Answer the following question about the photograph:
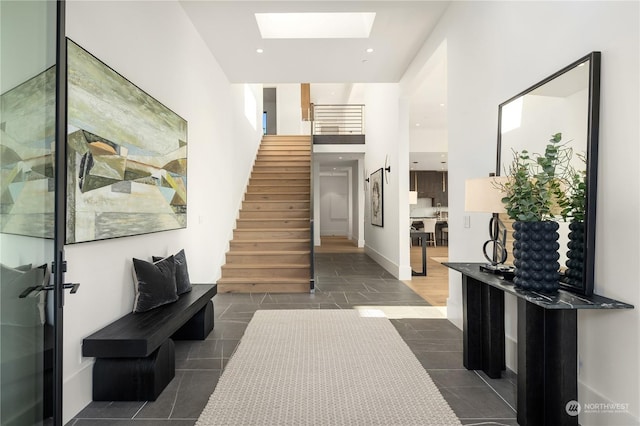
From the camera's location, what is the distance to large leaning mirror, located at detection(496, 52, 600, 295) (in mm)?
1672

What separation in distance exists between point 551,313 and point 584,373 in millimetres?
465

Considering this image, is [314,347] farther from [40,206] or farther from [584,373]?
[40,206]

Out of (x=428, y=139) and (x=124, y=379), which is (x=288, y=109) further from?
(x=124, y=379)

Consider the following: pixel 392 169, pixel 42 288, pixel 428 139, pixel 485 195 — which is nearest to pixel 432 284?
pixel 392 169

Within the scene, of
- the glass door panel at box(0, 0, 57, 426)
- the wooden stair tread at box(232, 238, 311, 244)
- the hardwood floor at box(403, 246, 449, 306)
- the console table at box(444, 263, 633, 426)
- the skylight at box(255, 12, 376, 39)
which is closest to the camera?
the glass door panel at box(0, 0, 57, 426)

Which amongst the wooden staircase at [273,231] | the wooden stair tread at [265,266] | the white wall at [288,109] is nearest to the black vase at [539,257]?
the wooden staircase at [273,231]

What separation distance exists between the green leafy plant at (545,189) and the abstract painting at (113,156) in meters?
2.44

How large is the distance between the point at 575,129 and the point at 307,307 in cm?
315

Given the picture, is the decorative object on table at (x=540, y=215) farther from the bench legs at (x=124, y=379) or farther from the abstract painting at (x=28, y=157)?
the abstract painting at (x=28, y=157)

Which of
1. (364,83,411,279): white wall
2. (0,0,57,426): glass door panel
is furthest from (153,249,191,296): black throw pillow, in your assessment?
(364,83,411,279): white wall

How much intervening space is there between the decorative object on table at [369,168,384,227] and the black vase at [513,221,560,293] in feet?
16.8

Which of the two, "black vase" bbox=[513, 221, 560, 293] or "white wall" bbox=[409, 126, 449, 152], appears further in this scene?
"white wall" bbox=[409, 126, 449, 152]

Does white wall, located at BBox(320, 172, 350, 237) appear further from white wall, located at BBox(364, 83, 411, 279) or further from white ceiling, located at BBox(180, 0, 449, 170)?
white ceiling, located at BBox(180, 0, 449, 170)

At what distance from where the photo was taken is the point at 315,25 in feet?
13.4
